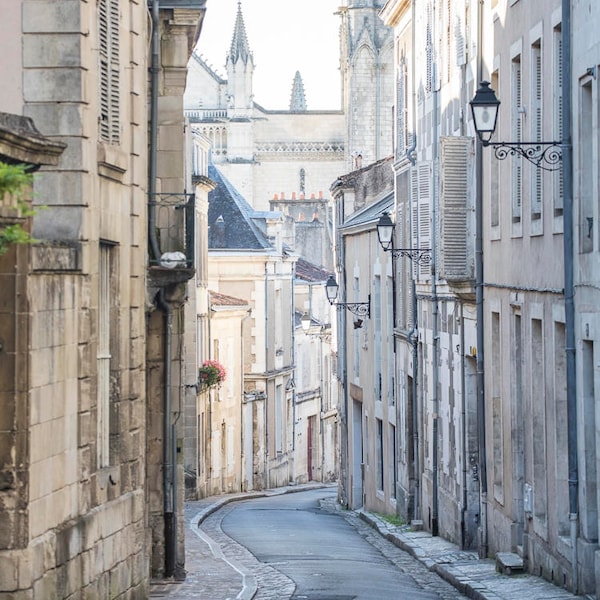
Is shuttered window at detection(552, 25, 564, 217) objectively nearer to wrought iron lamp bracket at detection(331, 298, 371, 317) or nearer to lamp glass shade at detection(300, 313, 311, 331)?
wrought iron lamp bracket at detection(331, 298, 371, 317)

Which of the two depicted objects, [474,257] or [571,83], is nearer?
[571,83]

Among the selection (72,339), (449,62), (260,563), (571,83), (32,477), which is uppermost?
(449,62)

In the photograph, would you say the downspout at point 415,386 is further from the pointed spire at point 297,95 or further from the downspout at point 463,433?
the pointed spire at point 297,95

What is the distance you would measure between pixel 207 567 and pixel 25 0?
9.47 metres

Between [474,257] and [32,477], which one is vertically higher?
[474,257]

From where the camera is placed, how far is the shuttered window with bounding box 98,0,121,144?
1453 cm

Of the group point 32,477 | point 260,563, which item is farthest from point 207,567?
point 32,477

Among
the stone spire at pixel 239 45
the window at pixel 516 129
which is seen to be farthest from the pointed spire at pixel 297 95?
the window at pixel 516 129

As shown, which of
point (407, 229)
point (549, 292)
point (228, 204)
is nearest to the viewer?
point (549, 292)

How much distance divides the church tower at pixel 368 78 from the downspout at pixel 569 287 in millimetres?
101294

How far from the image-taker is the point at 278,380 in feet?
170

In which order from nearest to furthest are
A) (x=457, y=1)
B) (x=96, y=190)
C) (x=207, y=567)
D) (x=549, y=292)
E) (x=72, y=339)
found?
1. (x=72, y=339)
2. (x=96, y=190)
3. (x=549, y=292)
4. (x=207, y=567)
5. (x=457, y=1)

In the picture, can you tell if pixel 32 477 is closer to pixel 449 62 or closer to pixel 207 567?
pixel 207 567

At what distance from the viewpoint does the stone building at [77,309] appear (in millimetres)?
11273
